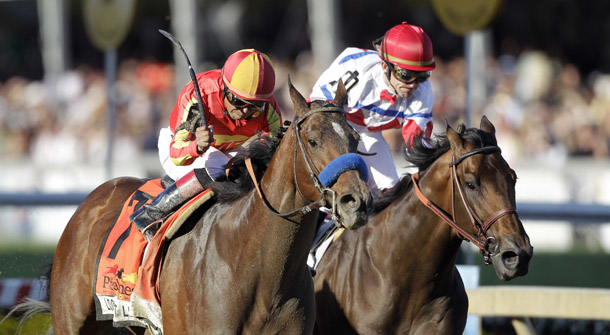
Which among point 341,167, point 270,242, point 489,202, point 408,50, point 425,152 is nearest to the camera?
point 341,167

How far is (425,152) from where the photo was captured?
4.68 meters

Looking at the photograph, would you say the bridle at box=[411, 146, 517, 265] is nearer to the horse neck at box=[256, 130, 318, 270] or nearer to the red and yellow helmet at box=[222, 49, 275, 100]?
the horse neck at box=[256, 130, 318, 270]

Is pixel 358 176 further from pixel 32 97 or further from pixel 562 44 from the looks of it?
pixel 32 97

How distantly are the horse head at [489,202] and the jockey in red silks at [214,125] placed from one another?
885mm

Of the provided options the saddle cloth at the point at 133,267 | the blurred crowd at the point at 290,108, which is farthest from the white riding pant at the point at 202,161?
the blurred crowd at the point at 290,108

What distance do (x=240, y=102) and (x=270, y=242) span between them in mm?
784

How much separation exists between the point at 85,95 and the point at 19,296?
8.87 m

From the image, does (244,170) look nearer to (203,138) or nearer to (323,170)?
(203,138)

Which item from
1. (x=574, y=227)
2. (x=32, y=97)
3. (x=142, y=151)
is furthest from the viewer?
(x=32, y=97)

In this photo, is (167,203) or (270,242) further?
(167,203)

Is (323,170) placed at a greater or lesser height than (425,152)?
greater

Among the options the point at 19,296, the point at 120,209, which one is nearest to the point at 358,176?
the point at 120,209

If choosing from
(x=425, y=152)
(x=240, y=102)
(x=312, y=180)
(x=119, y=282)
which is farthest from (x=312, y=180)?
(x=119, y=282)

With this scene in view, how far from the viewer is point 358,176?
346cm
